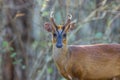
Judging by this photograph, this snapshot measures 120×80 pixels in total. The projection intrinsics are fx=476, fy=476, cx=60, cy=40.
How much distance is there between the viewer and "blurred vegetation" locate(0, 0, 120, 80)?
39.9ft

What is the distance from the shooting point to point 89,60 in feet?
28.2

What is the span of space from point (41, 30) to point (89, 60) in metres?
3.84

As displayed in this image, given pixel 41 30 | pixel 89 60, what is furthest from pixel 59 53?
pixel 41 30

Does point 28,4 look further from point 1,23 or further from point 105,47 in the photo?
point 105,47

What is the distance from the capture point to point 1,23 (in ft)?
43.2

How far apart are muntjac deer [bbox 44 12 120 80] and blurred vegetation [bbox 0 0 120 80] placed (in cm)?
294

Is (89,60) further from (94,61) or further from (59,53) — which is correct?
(59,53)

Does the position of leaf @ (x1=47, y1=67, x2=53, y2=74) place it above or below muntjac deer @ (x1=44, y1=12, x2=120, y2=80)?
below

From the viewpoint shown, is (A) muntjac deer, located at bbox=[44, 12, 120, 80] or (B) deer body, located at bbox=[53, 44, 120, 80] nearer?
(A) muntjac deer, located at bbox=[44, 12, 120, 80]

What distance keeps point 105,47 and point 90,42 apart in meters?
3.49

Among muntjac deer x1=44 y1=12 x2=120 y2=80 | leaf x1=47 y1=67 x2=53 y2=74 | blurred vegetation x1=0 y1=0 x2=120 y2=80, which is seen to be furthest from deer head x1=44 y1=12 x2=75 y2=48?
leaf x1=47 y1=67 x2=53 y2=74

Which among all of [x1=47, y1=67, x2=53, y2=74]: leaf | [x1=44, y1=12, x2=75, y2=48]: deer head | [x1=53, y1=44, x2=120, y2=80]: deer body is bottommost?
[x1=47, y1=67, x2=53, y2=74]: leaf

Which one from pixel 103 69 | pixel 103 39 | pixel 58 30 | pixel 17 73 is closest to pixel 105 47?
pixel 103 69

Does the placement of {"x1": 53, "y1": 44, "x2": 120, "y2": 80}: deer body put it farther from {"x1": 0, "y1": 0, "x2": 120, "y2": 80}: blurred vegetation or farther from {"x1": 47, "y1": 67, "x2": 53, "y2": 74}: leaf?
{"x1": 47, "y1": 67, "x2": 53, "y2": 74}: leaf
